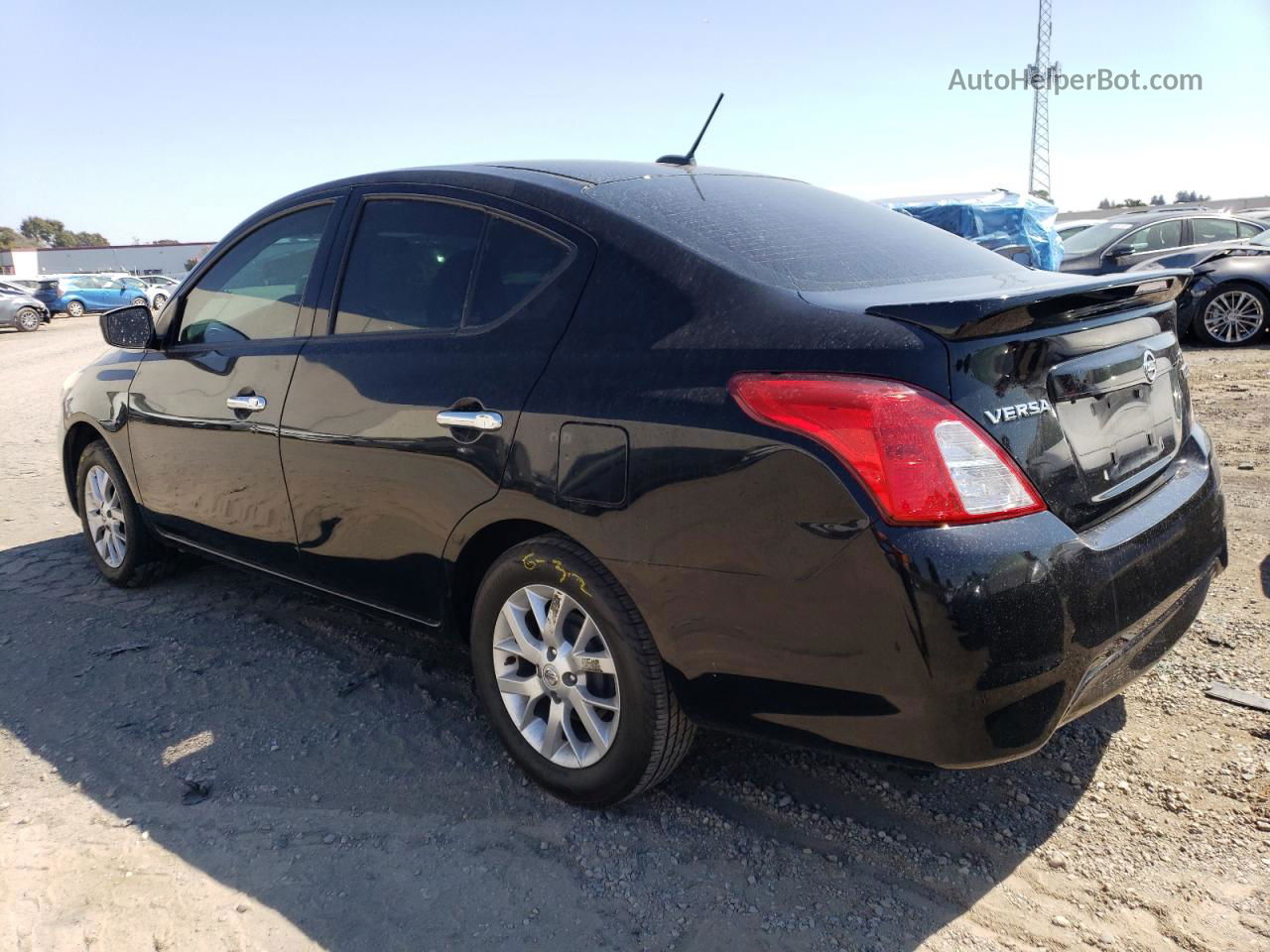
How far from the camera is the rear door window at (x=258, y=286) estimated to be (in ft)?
11.8

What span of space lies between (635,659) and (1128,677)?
1.23 meters

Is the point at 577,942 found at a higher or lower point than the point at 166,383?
lower

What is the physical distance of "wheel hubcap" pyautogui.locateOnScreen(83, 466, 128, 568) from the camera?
4.68 meters

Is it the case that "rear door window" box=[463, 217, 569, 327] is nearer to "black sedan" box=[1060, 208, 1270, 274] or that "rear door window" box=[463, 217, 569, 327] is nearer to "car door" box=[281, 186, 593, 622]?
"car door" box=[281, 186, 593, 622]

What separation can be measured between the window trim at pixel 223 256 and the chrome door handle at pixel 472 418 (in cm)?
95

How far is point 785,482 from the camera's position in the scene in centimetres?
215

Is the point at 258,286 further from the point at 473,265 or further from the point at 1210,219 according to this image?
the point at 1210,219

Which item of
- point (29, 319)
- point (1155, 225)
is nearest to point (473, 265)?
point (1155, 225)

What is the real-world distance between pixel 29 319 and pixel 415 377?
1204 inches

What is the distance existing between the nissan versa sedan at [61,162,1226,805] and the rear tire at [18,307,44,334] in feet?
96.1

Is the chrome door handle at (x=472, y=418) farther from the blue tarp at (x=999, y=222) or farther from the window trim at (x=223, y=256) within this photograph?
the blue tarp at (x=999, y=222)

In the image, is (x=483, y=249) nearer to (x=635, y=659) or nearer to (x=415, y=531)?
(x=415, y=531)

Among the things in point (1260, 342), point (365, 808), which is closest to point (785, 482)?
point (365, 808)

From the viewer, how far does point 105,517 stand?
475 cm
